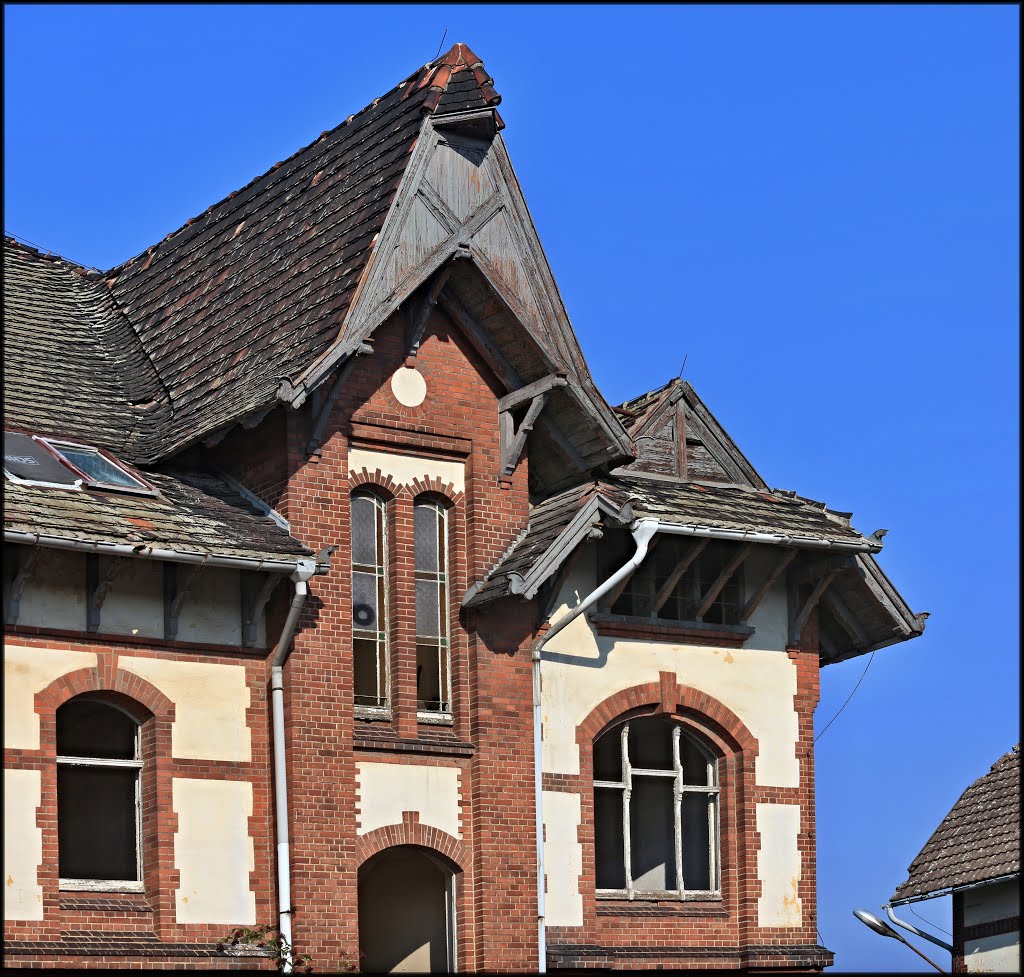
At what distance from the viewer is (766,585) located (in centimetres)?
2439

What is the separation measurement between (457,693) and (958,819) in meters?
9.05

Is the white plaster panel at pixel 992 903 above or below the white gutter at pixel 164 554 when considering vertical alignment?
below

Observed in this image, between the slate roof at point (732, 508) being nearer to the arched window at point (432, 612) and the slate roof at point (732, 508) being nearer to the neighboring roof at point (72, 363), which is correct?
Answer: the arched window at point (432, 612)

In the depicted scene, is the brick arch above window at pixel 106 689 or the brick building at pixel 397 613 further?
the brick building at pixel 397 613

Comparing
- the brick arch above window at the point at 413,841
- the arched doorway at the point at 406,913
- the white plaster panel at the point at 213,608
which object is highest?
the white plaster panel at the point at 213,608

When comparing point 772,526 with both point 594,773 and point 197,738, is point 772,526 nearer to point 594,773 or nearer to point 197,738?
point 594,773

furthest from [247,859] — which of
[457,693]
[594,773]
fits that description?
[594,773]

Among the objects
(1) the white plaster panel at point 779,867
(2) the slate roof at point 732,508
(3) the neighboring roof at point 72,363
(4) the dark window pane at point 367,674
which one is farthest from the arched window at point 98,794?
(1) the white plaster panel at point 779,867

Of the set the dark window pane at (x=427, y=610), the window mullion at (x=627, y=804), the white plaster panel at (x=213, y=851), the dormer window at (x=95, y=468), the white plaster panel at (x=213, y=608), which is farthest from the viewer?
the window mullion at (x=627, y=804)

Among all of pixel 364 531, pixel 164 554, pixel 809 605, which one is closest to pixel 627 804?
pixel 809 605

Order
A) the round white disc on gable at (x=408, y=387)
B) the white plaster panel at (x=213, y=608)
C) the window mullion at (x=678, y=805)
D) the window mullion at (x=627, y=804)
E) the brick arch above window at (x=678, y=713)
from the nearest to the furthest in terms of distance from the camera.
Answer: the white plaster panel at (x=213, y=608), the round white disc on gable at (x=408, y=387), the brick arch above window at (x=678, y=713), the window mullion at (x=627, y=804), the window mullion at (x=678, y=805)

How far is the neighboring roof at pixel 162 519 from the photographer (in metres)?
19.7

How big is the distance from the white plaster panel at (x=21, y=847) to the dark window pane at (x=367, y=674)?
362 cm

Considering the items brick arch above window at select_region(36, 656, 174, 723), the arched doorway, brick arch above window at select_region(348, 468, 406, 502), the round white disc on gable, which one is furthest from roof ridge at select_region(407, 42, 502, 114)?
the arched doorway
